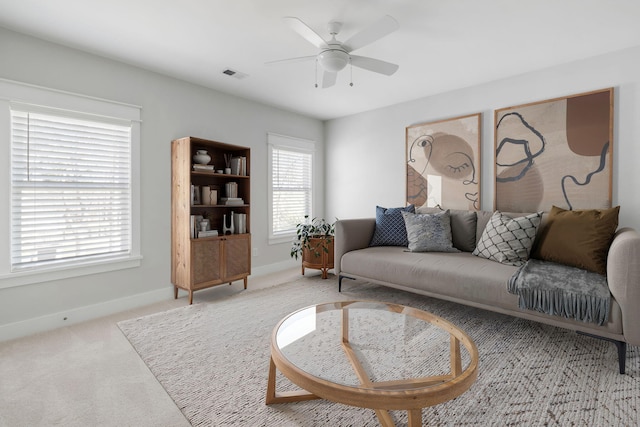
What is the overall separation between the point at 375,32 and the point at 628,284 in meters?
2.24

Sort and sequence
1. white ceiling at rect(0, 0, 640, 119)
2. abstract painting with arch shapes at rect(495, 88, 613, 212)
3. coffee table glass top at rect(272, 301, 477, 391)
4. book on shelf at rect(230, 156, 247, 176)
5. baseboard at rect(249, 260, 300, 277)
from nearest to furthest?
coffee table glass top at rect(272, 301, 477, 391)
white ceiling at rect(0, 0, 640, 119)
abstract painting with arch shapes at rect(495, 88, 613, 212)
book on shelf at rect(230, 156, 247, 176)
baseboard at rect(249, 260, 300, 277)

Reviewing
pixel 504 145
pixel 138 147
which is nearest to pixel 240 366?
pixel 138 147

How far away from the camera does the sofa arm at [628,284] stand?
73.7 inches

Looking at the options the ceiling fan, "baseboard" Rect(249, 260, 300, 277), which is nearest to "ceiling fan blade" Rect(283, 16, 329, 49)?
the ceiling fan

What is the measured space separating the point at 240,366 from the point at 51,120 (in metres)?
2.62

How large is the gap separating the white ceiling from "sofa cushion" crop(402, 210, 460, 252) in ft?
5.18

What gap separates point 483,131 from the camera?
3.71 metres

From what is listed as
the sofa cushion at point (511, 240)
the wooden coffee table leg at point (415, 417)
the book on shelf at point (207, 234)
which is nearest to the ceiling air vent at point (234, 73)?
the book on shelf at point (207, 234)

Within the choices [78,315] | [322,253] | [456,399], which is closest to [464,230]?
[322,253]

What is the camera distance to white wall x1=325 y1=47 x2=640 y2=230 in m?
2.86

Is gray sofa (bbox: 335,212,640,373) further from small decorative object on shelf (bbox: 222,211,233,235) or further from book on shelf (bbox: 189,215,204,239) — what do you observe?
book on shelf (bbox: 189,215,204,239)

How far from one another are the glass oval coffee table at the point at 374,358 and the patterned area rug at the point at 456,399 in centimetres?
18

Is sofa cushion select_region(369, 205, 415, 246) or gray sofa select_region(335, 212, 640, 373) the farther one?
sofa cushion select_region(369, 205, 415, 246)

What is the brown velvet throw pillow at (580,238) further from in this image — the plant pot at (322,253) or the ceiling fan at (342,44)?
the plant pot at (322,253)
